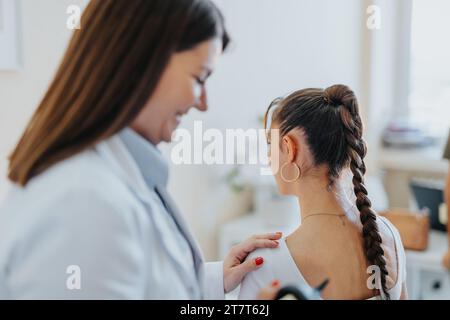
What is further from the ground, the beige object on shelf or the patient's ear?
the patient's ear

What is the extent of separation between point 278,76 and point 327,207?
0.32 meters

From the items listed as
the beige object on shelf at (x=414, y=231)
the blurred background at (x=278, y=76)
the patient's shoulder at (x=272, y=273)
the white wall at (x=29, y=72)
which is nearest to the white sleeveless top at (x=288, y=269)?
the patient's shoulder at (x=272, y=273)

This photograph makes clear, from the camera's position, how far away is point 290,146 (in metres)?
0.70

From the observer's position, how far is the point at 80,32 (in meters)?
0.60

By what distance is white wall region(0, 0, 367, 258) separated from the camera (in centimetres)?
90

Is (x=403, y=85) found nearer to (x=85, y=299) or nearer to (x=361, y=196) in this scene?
(x=361, y=196)

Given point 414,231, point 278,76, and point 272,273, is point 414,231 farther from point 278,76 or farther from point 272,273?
point 272,273

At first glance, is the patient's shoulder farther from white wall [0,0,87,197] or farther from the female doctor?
white wall [0,0,87,197]

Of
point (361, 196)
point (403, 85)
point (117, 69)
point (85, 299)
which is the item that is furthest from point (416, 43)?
point (85, 299)

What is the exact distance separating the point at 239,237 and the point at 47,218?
27.3 inches

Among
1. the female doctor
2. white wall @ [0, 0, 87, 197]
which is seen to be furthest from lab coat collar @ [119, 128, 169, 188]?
white wall @ [0, 0, 87, 197]

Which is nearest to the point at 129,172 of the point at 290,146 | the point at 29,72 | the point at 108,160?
the point at 108,160

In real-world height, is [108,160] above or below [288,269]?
above
